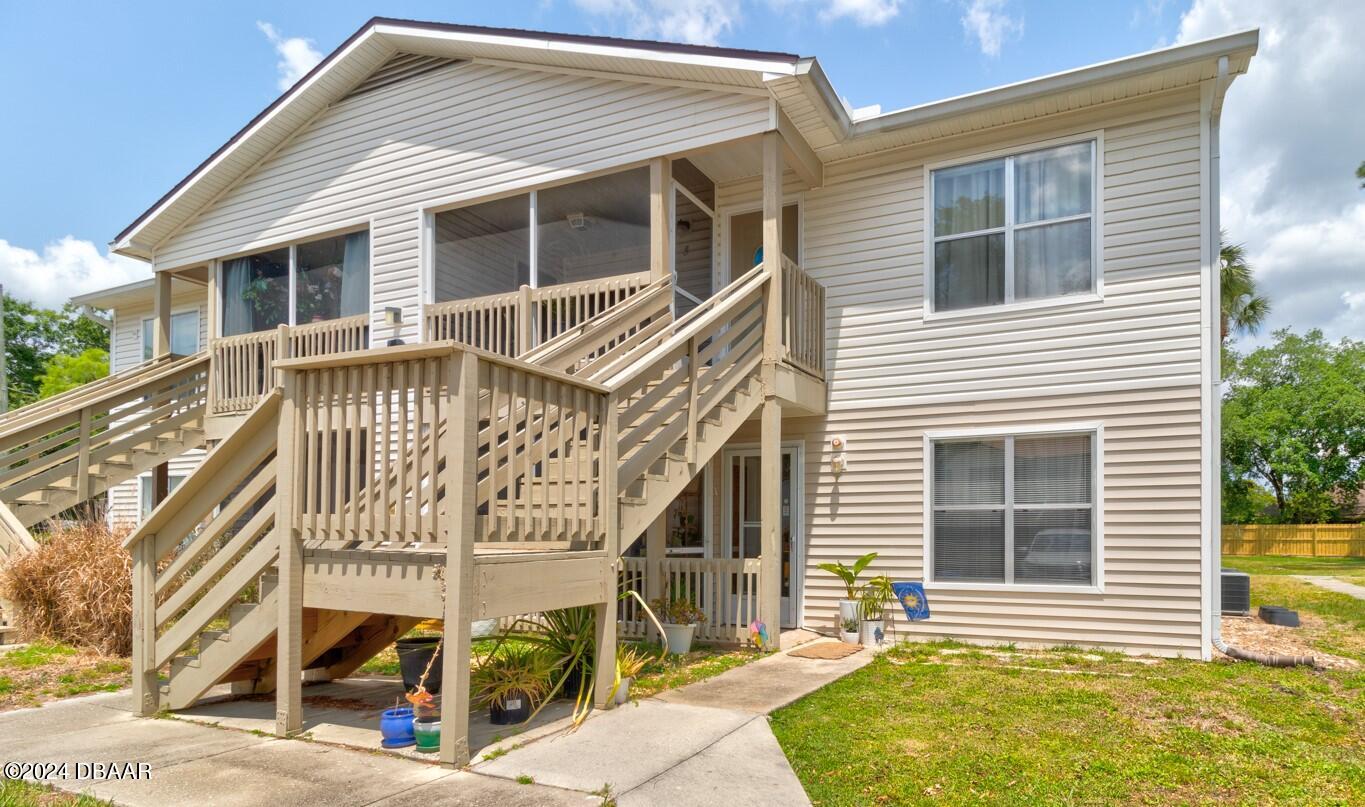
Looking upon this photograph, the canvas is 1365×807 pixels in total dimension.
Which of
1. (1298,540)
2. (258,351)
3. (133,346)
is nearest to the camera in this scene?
(258,351)

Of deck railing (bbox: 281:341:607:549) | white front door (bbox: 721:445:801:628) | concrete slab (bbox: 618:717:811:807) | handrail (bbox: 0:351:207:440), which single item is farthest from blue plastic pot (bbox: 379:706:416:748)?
handrail (bbox: 0:351:207:440)

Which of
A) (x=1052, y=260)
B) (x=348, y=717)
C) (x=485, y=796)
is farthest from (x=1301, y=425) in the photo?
(x=485, y=796)

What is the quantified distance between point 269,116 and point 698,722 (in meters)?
9.59

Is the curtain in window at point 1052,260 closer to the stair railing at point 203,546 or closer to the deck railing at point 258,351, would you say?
the stair railing at point 203,546

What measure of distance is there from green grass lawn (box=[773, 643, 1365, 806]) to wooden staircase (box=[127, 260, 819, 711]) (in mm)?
1949

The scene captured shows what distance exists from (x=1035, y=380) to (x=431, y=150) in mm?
7285

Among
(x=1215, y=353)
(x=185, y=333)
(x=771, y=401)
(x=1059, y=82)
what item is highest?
(x=1059, y=82)

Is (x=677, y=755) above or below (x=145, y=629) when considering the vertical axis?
below

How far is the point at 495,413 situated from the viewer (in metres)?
4.62

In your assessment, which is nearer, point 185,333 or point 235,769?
point 235,769

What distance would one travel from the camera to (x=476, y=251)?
10.4m

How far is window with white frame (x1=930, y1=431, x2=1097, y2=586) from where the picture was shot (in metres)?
7.94

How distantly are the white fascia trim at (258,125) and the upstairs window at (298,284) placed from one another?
1.06 metres

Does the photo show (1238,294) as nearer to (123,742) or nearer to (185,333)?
(185,333)
